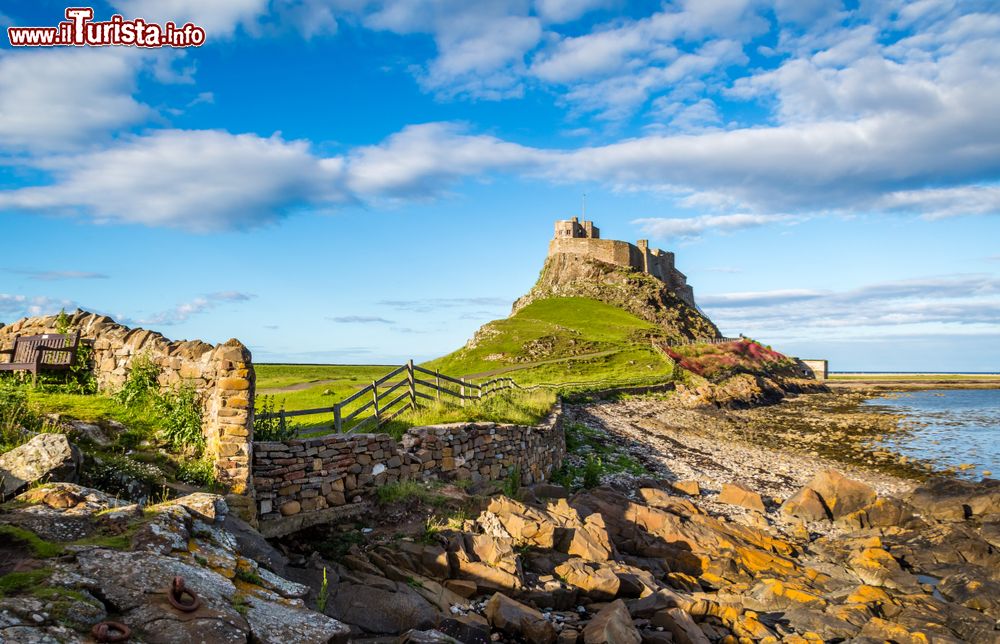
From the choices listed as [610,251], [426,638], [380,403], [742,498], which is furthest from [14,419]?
[610,251]

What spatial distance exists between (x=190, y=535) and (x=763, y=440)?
36345 mm

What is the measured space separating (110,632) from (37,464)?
4.28m

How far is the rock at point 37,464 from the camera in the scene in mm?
7355

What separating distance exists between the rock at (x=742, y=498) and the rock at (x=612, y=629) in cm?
1318

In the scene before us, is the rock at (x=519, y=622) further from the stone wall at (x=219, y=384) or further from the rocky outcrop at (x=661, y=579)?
the stone wall at (x=219, y=384)

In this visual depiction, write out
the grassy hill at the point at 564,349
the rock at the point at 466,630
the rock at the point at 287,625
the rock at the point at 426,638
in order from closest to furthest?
the rock at the point at 287,625
the rock at the point at 426,638
the rock at the point at 466,630
the grassy hill at the point at 564,349

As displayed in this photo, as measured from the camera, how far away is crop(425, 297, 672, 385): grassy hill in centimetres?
5722

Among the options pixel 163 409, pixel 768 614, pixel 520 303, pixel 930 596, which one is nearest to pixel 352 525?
pixel 163 409

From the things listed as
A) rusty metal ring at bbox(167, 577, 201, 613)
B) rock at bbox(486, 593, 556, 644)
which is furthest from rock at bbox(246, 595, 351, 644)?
rock at bbox(486, 593, 556, 644)

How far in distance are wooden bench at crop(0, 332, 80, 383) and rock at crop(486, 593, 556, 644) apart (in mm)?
12699

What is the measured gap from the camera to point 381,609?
847 cm

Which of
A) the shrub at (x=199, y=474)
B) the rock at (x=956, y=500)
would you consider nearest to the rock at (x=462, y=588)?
the shrub at (x=199, y=474)

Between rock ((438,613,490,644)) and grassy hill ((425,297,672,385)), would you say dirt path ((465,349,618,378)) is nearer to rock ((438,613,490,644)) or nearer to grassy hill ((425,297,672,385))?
grassy hill ((425,297,672,385))

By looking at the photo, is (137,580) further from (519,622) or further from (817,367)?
(817,367)
